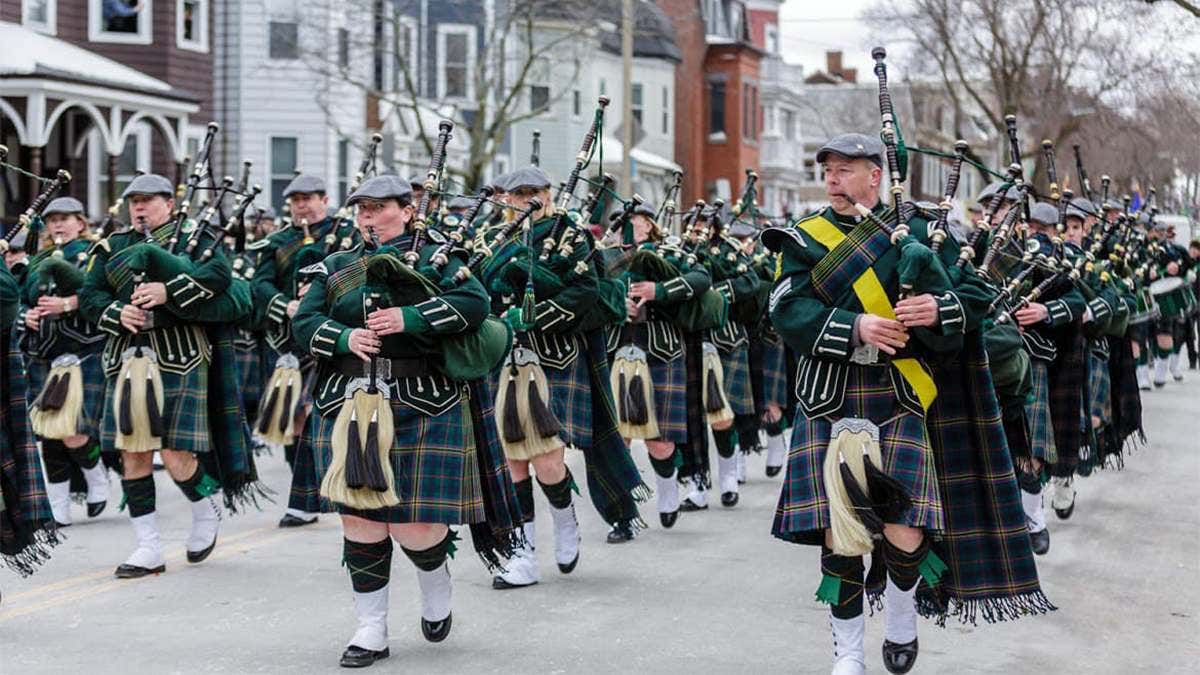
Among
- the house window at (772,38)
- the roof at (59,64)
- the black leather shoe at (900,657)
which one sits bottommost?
the black leather shoe at (900,657)

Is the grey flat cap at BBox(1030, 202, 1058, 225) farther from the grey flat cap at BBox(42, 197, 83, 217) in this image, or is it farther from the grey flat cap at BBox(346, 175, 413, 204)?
the grey flat cap at BBox(42, 197, 83, 217)

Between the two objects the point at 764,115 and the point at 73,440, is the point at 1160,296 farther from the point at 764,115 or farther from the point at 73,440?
the point at 764,115

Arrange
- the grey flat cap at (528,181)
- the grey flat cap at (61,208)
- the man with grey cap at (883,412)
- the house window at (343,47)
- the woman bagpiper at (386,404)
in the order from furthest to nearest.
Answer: the house window at (343,47) < the grey flat cap at (61,208) < the grey flat cap at (528,181) < the woman bagpiper at (386,404) < the man with grey cap at (883,412)

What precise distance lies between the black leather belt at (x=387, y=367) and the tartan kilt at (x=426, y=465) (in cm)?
11

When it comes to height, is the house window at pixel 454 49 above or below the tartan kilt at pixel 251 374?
above

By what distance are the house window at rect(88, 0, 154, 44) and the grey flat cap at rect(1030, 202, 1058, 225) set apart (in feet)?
70.2

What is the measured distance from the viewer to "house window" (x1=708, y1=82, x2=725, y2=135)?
179ft

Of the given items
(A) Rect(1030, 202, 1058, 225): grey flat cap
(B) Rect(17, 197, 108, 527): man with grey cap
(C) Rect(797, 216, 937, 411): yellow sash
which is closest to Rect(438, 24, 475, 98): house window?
(B) Rect(17, 197, 108, 527): man with grey cap

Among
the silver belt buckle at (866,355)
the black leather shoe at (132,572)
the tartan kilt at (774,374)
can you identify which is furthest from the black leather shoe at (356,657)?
the tartan kilt at (774,374)

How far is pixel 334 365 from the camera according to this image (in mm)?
7082

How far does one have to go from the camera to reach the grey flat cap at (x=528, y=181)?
911 centimetres

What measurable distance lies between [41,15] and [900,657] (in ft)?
78.1

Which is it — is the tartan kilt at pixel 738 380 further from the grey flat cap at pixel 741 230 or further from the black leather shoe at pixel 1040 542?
the black leather shoe at pixel 1040 542

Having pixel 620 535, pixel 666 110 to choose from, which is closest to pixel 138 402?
pixel 620 535
